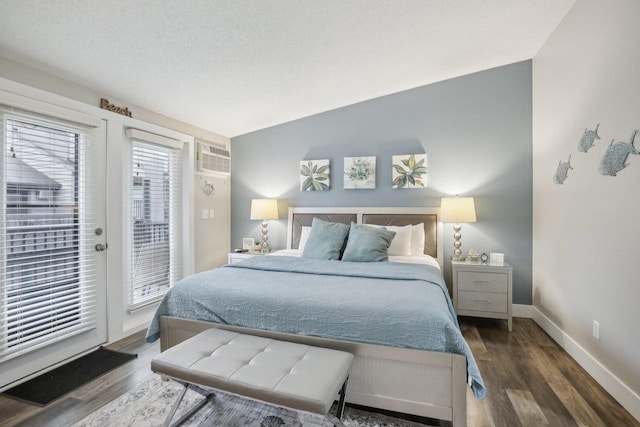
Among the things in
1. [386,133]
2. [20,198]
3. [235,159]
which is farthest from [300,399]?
[235,159]

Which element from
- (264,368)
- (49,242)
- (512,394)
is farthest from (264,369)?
(49,242)

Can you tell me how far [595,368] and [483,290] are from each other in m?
1.03

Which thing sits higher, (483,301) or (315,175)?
(315,175)

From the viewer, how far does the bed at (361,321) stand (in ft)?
5.19

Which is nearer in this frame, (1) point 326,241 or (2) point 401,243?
(1) point 326,241

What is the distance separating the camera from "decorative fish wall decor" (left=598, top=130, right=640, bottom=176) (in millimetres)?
1817

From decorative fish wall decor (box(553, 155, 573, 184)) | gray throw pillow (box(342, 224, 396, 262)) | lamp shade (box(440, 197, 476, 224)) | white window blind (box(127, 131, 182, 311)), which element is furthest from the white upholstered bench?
decorative fish wall decor (box(553, 155, 573, 184))

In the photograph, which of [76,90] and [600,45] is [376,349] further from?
[76,90]

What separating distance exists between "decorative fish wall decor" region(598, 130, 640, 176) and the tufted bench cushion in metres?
2.02

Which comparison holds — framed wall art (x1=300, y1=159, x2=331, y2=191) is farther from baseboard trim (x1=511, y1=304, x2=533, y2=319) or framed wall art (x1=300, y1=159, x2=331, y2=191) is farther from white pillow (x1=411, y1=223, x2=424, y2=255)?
baseboard trim (x1=511, y1=304, x2=533, y2=319)

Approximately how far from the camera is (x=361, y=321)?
1.69 metres

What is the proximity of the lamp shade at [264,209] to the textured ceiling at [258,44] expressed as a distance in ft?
3.90

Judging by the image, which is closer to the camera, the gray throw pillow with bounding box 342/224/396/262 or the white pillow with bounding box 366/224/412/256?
the gray throw pillow with bounding box 342/224/396/262

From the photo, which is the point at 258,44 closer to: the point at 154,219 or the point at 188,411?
the point at 154,219
